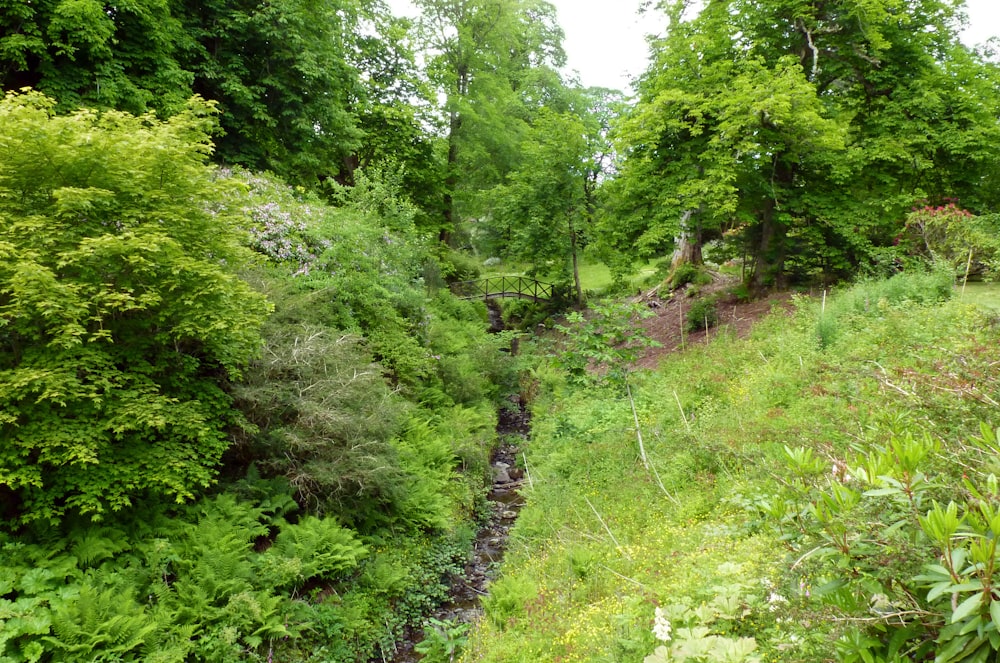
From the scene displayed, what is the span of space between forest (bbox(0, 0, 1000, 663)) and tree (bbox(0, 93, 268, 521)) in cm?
4

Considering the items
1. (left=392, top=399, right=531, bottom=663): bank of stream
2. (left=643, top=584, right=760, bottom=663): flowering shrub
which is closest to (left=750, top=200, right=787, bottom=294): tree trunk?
(left=392, top=399, right=531, bottom=663): bank of stream

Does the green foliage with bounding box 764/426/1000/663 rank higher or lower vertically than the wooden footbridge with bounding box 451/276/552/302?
higher

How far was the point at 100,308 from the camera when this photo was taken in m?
5.14

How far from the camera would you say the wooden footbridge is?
22844 mm

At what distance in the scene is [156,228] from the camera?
17.3 feet

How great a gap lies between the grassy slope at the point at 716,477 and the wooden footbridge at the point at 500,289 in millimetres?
12300

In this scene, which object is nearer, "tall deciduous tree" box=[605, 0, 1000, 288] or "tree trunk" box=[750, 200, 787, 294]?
"tall deciduous tree" box=[605, 0, 1000, 288]

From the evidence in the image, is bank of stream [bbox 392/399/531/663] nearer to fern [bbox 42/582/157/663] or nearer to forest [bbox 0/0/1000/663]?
forest [bbox 0/0/1000/663]

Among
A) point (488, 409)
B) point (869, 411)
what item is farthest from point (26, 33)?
point (869, 411)

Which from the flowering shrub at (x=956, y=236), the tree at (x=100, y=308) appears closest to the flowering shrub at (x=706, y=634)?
the tree at (x=100, y=308)

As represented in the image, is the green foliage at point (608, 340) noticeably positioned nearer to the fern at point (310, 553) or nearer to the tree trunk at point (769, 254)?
the tree trunk at point (769, 254)

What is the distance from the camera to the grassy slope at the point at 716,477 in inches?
139

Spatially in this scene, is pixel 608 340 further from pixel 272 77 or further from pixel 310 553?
pixel 272 77

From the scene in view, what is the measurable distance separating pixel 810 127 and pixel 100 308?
1279cm
